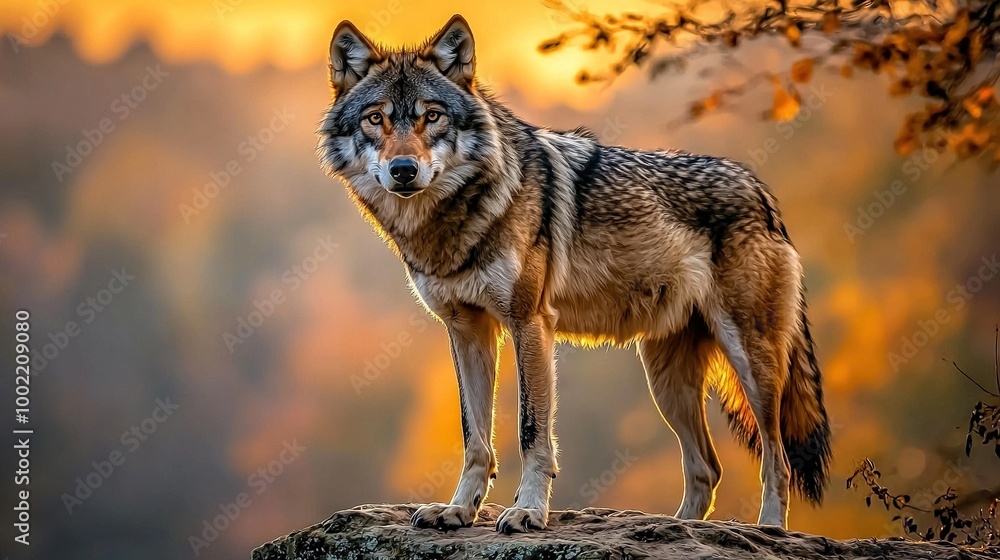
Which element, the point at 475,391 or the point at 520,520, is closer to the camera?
the point at 520,520

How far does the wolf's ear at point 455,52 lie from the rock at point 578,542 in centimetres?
210

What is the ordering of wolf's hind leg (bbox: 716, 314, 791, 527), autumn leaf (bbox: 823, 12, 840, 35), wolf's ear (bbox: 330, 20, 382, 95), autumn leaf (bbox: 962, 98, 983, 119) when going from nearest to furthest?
autumn leaf (bbox: 823, 12, 840, 35)
autumn leaf (bbox: 962, 98, 983, 119)
wolf's ear (bbox: 330, 20, 382, 95)
wolf's hind leg (bbox: 716, 314, 791, 527)

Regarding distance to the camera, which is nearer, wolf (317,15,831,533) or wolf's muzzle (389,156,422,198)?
wolf's muzzle (389,156,422,198)

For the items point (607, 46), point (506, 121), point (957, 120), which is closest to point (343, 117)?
point (506, 121)

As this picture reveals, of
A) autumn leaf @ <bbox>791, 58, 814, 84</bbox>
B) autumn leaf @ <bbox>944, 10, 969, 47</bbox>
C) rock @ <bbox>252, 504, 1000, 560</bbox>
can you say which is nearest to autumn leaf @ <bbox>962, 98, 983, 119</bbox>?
autumn leaf @ <bbox>944, 10, 969, 47</bbox>

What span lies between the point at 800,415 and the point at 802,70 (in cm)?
253

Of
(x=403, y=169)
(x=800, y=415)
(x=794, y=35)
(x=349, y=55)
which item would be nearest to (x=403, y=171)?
(x=403, y=169)

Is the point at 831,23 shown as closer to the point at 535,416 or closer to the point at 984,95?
the point at 984,95

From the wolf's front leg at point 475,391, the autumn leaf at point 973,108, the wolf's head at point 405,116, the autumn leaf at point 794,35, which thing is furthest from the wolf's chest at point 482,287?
the autumn leaf at point 973,108

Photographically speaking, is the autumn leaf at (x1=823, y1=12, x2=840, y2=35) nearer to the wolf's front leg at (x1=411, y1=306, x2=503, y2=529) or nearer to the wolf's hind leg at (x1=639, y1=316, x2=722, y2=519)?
the wolf's front leg at (x1=411, y1=306, x2=503, y2=529)

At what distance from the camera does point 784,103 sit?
12.3 ft

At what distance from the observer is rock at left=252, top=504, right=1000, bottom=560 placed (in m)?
4.04

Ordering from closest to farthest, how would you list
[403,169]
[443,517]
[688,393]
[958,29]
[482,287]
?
[958,29] < [403,169] < [443,517] < [482,287] < [688,393]

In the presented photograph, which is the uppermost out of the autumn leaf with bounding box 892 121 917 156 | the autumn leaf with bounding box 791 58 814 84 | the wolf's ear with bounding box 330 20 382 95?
the wolf's ear with bounding box 330 20 382 95
